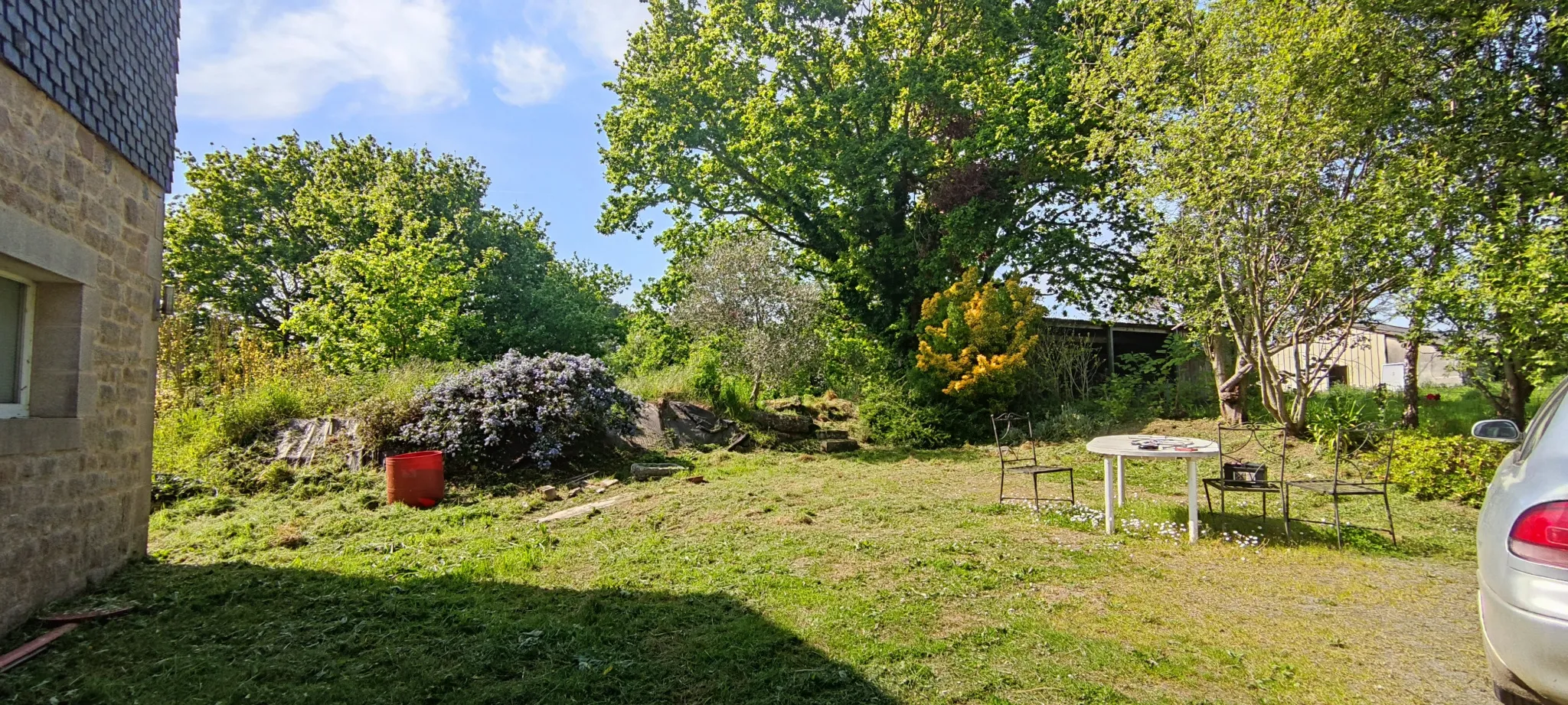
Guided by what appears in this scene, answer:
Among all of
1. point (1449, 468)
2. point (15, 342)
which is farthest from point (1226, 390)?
point (15, 342)

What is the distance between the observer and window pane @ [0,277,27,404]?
4.00m

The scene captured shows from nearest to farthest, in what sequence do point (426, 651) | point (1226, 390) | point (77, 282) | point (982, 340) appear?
point (426, 651), point (77, 282), point (1226, 390), point (982, 340)

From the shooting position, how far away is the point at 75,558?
14.1 feet

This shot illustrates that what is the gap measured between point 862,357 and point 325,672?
1177 centimetres

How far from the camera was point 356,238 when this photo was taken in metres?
20.5

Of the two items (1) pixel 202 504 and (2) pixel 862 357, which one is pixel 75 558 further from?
(2) pixel 862 357

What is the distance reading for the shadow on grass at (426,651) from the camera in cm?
299

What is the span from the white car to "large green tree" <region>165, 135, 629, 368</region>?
650 inches

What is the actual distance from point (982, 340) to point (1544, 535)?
404 inches

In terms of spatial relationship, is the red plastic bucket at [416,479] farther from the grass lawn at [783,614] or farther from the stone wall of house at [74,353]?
the stone wall of house at [74,353]

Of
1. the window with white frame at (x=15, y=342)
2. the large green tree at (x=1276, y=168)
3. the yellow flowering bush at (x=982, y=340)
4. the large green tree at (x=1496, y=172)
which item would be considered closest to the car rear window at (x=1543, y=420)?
the large green tree at (x=1276, y=168)

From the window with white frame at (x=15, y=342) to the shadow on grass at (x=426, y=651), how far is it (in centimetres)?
134

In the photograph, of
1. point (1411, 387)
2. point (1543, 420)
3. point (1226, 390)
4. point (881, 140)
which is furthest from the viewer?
point (881, 140)

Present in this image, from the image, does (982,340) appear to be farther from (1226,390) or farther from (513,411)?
(513,411)
